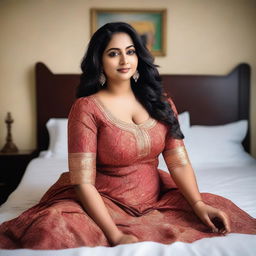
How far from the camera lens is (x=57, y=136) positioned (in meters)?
3.11

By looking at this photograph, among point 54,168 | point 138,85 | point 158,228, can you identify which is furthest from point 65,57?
point 158,228

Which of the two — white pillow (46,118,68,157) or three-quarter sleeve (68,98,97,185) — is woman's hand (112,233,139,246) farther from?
white pillow (46,118,68,157)

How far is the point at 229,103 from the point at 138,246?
2599 mm

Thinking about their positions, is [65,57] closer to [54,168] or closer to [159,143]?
[54,168]

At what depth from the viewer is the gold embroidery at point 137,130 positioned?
4.58 ft

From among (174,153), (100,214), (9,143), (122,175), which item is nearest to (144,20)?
(9,143)

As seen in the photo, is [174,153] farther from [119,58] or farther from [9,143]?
[9,143]

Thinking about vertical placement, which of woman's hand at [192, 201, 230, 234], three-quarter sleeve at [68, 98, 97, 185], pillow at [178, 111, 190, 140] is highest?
three-quarter sleeve at [68, 98, 97, 185]

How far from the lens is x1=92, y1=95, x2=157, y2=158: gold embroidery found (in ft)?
4.58

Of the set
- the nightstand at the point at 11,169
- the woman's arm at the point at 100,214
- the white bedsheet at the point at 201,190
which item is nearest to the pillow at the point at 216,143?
the white bedsheet at the point at 201,190

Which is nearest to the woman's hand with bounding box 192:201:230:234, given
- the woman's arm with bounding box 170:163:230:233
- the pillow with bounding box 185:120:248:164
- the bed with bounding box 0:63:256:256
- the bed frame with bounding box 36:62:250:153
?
the woman's arm with bounding box 170:163:230:233

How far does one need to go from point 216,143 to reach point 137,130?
175cm

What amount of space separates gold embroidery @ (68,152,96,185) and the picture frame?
228cm

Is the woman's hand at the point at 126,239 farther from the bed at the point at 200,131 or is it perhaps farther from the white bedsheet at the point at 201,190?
the bed at the point at 200,131
